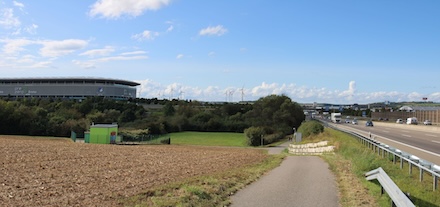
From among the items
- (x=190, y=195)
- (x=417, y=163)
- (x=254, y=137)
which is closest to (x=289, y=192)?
(x=190, y=195)

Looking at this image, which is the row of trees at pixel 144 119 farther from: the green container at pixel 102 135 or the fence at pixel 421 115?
the green container at pixel 102 135

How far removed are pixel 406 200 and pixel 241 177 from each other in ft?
27.5

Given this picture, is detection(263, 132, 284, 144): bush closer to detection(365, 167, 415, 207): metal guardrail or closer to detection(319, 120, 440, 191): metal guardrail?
detection(319, 120, 440, 191): metal guardrail

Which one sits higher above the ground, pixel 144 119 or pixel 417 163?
pixel 417 163

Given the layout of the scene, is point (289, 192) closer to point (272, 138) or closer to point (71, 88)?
point (272, 138)

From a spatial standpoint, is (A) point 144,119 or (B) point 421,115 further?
(A) point 144,119

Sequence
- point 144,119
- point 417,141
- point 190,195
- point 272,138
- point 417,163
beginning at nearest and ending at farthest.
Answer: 1. point 190,195
2. point 417,163
3. point 417,141
4. point 272,138
5. point 144,119

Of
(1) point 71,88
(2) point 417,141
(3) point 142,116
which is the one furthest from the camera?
(1) point 71,88

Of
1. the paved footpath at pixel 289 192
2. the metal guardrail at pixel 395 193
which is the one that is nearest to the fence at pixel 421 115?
the paved footpath at pixel 289 192

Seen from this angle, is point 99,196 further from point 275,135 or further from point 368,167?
point 275,135

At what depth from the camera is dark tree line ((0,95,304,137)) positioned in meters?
101

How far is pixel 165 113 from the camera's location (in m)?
152

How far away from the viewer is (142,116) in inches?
5999

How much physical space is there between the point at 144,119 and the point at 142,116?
1476cm
